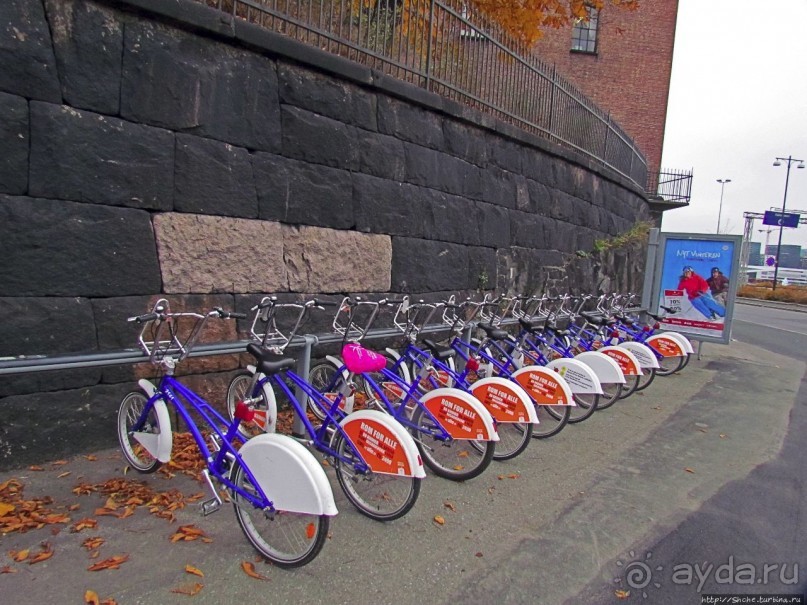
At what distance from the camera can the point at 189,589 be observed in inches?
107

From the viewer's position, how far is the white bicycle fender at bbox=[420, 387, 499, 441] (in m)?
4.00

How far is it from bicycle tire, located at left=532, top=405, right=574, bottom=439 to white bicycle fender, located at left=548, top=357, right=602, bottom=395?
1.16 ft

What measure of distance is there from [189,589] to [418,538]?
1224mm

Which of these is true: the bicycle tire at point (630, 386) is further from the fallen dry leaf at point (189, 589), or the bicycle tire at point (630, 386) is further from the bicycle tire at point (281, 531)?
the fallen dry leaf at point (189, 589)

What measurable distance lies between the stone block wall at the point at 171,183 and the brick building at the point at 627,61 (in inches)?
691

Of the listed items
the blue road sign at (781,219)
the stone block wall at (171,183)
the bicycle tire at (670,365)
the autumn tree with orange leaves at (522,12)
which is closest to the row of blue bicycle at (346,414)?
the stone block wall at (171,183)

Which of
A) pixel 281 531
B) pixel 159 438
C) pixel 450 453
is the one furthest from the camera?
pixel 450 453

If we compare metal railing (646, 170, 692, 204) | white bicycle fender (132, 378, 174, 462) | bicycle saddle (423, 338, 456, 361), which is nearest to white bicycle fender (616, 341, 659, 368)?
bicycle saddle (423, 338, 456, 361)

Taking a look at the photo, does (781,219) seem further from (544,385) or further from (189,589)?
(189,589)

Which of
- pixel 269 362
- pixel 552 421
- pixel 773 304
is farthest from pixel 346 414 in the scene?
pixel 773 304

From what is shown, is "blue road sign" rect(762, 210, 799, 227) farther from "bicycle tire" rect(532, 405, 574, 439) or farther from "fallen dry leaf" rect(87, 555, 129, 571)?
"fallen dry leaf" rect(87, 555, 129, 571)

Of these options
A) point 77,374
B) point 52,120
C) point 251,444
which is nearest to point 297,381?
point 251,444

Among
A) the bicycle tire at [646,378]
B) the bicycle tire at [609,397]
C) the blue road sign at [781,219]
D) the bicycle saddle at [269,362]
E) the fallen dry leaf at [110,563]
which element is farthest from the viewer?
the blue road sign at [781,219]

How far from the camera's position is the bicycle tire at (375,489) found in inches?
135
